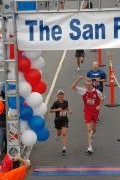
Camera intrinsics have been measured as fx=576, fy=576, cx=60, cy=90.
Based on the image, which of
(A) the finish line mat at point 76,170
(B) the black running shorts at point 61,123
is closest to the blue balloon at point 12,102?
(A) the finish line mat at point 76,170

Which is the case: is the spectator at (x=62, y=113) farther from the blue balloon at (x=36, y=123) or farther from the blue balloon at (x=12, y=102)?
the blue balloon at (x=12, y=102)

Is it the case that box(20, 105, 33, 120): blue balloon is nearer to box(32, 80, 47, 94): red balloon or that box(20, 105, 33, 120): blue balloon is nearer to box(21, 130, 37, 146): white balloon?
box(21, 130, 37, 146): white balloon

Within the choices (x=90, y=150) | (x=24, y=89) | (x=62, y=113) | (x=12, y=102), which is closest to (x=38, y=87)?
(x=24, y=89)

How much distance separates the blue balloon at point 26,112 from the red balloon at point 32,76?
614 millimetres

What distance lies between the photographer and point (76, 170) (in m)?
13.5

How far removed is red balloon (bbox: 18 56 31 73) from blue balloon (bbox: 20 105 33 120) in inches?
32.7

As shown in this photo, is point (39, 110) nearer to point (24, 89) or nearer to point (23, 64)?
point (24, 89)

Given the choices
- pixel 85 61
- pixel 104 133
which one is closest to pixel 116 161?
pixel 104 133

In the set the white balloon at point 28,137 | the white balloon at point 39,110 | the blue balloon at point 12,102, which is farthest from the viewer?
the white balloon at point 39,110

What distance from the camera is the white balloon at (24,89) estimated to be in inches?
512

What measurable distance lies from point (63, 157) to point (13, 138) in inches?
81.4

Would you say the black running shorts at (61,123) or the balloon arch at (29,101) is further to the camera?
the black running shorts at (61,123)

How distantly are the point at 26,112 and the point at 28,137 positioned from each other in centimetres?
57

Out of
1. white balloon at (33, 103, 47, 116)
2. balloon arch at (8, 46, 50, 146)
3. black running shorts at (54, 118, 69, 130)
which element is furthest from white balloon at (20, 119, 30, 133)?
black running shorts at (54, 118, 69, 130)
